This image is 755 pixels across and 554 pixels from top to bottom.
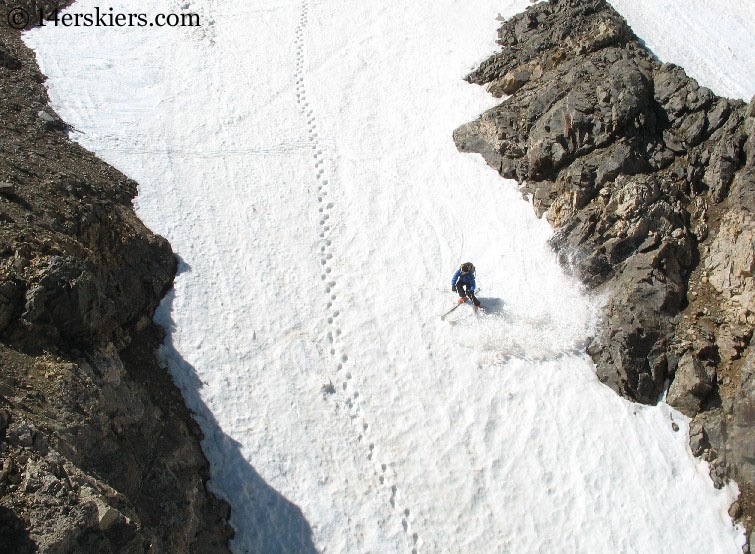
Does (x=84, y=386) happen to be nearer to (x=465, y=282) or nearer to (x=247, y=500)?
(x=247, y=500)

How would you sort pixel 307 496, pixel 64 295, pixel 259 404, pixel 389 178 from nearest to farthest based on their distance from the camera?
pixel 64 295 → pixel 307 496 → pixel 259 404 → pixel 389 178

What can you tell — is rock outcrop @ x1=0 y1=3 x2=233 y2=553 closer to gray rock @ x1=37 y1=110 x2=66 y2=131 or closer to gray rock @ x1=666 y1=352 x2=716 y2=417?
gray rock @ x1=37 y1=110 x2=66 y2=131

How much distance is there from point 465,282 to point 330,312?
3384mm

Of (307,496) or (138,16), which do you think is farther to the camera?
(138,16)

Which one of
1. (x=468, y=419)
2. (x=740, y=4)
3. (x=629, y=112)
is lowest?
(x=468, y=419)

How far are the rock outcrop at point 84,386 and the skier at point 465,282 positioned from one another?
693 cm

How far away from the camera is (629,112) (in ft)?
56.8

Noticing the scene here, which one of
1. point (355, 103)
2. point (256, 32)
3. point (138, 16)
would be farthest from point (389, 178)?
point (138, 16)

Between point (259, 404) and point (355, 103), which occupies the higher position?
point (355, 103)

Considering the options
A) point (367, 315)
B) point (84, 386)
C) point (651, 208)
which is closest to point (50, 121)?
point (367, 315)

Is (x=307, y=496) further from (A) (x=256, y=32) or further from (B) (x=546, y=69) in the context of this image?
(A) (x=256, y=32)

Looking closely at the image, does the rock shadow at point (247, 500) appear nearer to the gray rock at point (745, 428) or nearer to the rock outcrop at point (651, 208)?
the rock outcrop at point (651, 208)

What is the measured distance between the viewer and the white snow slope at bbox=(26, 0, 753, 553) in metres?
13.0

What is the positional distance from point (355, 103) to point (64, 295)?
14.2 m
